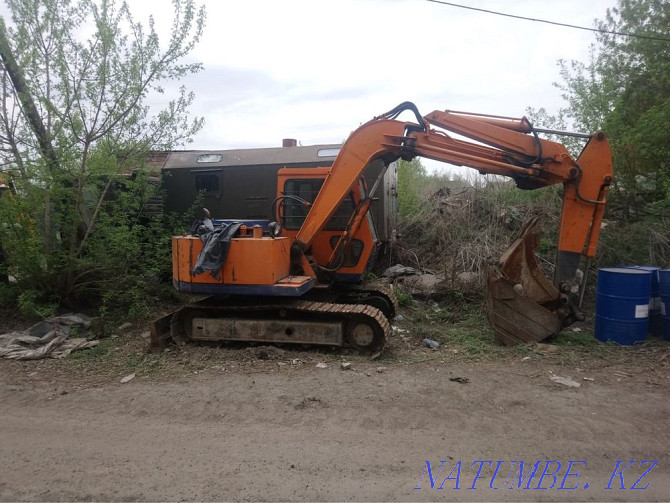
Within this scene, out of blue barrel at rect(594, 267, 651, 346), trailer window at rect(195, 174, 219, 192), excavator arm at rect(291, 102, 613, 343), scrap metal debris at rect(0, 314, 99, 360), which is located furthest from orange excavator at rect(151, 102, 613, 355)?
trailer window at rect(195, 174, 219, 192)

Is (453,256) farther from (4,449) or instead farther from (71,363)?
(4,449)

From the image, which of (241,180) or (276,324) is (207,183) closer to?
(241,180)

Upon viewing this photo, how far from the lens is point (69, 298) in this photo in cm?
745

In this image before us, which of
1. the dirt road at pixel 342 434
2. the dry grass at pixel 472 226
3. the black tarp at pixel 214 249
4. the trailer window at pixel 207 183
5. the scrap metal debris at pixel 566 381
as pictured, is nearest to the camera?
the dirt road at pixel 342 434

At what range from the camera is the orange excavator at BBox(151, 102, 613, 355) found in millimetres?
5672

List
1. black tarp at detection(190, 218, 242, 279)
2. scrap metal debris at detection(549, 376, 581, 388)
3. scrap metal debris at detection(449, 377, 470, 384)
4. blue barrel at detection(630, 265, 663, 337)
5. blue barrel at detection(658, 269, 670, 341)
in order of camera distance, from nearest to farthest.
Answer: scrap metal debris at detection(549, 376, 581, 388) < scrap metal debris at detection(449, 377, 470, 384) < black tarp at detection(190, 218, 242, 279) < blue barrel at detection(658, 269, 670, 341) < blue barrel at detection(630, 265, 663, 337)

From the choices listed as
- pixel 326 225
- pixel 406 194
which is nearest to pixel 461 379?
pixel 326 225

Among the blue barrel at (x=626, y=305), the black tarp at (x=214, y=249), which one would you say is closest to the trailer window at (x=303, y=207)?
the black tarp at (x=214, y=249)

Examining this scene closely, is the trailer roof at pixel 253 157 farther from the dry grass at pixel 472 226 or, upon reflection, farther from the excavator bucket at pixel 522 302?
the excavator bucket at pixel 522 302

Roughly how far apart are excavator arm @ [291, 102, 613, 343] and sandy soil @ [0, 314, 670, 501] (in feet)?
1.98

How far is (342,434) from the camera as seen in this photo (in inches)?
147

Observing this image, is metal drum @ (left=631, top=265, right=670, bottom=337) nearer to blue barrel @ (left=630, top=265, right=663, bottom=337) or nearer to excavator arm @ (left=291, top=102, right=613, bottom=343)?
blue barrel @ (left=630, top=265, right=663, bottom=337)

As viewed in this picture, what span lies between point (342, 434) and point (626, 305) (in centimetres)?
421

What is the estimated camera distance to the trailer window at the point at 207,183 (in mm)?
10109
